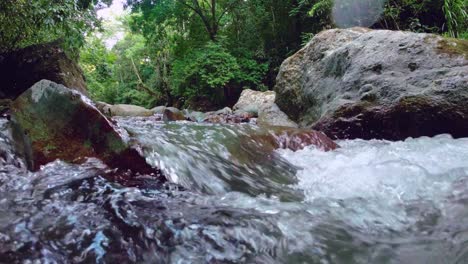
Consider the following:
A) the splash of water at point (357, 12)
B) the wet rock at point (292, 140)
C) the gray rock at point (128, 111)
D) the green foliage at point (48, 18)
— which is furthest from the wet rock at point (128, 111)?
the wet rock at point (292, 140)

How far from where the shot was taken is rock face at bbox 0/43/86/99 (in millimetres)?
5281

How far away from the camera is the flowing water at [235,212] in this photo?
52.4 inches

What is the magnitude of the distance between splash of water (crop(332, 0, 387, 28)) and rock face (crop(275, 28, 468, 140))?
4359 millimetres

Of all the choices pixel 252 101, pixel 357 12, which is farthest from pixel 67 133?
pixel 357 12

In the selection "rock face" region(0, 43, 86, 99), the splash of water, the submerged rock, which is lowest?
the submerged rock

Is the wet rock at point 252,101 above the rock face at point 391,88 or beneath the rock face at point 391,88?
beneath

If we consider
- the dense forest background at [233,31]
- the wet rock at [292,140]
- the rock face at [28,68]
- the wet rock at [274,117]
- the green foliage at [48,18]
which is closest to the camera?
the wet rock at [292,140]

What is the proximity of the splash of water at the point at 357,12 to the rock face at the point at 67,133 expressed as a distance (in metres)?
8.13

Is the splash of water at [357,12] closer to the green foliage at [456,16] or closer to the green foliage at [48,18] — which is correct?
the green foliage at [456,16]

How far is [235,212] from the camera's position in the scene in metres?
1.72

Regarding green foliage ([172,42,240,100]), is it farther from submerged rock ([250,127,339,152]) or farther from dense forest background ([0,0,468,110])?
submerged rock ([250,127,339,152])

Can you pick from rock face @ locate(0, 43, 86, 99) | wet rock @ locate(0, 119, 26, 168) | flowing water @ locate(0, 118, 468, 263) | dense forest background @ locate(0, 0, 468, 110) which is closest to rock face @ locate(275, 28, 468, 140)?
flowing water @ locate(0, 118, 468, 263)

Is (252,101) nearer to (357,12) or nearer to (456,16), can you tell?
(357,12)

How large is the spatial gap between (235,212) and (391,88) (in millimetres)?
2884
